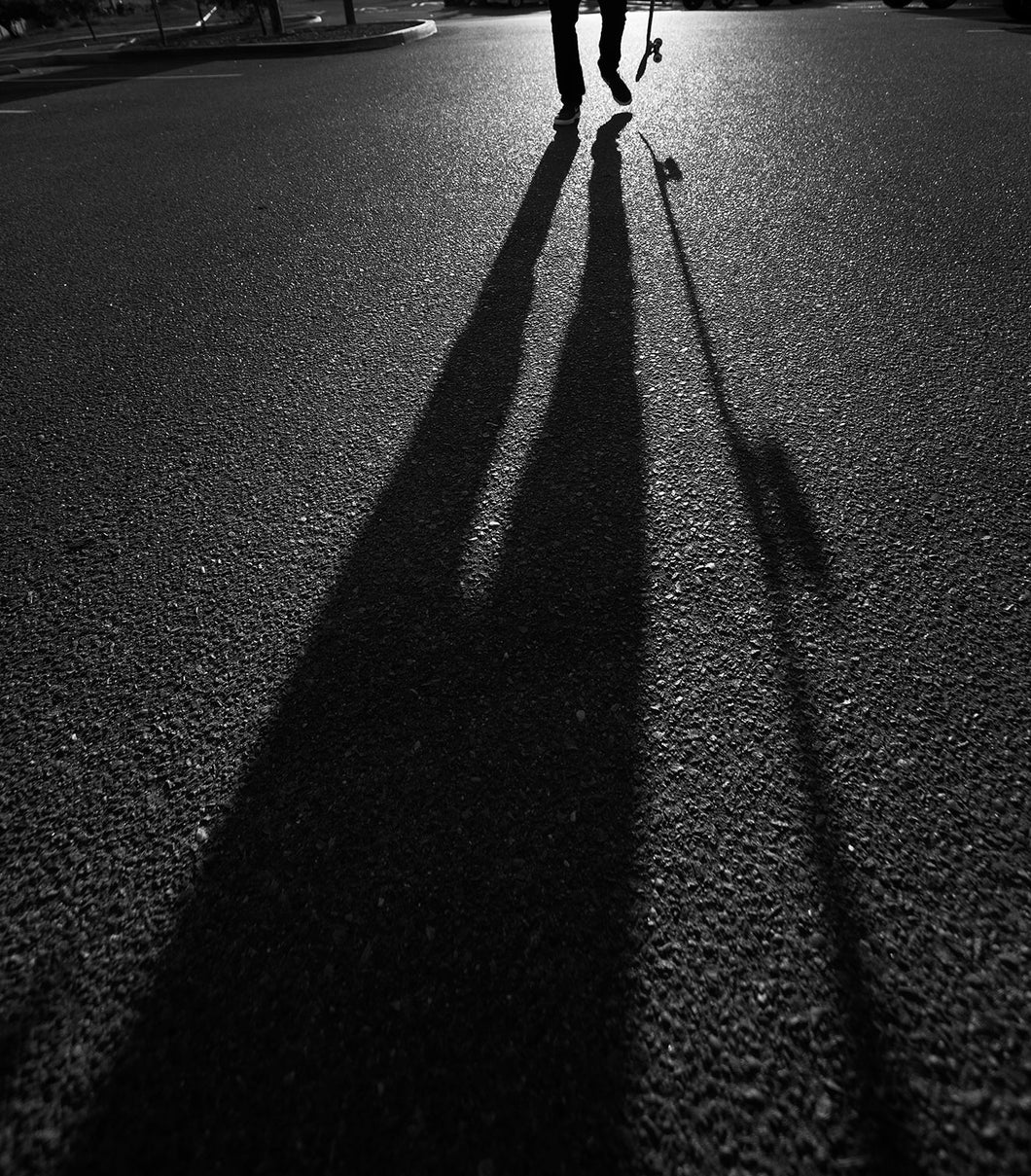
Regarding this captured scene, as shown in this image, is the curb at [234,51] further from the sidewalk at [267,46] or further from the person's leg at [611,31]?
the person's leg at [611,31]

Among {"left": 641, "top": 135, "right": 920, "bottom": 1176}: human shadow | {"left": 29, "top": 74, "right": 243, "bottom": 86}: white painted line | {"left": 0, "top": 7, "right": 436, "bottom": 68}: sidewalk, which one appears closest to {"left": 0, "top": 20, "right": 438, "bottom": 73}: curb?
{"left": 0, "top": 7, "right": 436, "bottom": 68}: sidewalk

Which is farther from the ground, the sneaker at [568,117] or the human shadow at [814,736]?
the sneaker at [568,117]

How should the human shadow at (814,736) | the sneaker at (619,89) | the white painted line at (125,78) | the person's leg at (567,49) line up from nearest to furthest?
the human shadow at (814,736) < the person's leg at (567,49) < the sneaker at (619,89) < the white painted line at (125,78)

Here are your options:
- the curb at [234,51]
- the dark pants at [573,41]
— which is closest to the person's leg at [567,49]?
the dark pants at [573,41]

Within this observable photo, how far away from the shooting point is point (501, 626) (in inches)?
69.3

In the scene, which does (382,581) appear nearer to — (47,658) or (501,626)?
(501,626)

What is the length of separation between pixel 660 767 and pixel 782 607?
1.90ft

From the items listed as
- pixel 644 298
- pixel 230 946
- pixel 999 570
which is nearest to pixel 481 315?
pixel 644 298

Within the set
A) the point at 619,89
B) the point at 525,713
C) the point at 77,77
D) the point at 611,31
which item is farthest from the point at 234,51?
the point at 525,713

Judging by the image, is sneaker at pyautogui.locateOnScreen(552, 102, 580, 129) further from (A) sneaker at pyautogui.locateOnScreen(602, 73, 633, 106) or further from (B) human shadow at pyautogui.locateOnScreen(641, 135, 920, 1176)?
(B) human shadow at pyautogui.locateOnScreen(641, 135, 920, 1176)

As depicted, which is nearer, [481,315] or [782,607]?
[782,607]

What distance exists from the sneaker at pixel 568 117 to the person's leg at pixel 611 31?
1.55 ft

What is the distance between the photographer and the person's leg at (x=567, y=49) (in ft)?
17.5

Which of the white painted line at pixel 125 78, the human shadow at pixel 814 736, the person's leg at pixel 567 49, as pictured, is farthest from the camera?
the white painted line at pixel 125 78
